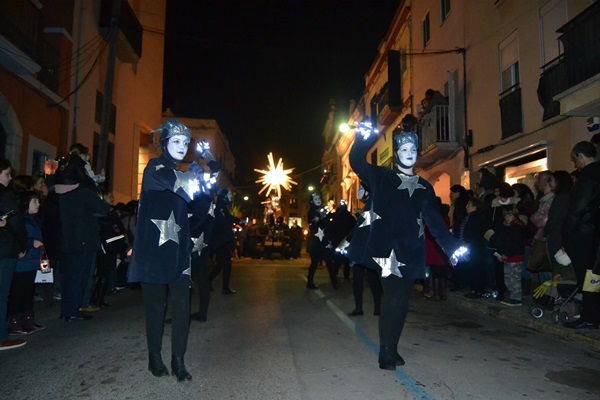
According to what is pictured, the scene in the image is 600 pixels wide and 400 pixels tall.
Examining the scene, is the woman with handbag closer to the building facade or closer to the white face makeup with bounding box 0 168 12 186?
the white face makeup with bounding box 0 168 12 186

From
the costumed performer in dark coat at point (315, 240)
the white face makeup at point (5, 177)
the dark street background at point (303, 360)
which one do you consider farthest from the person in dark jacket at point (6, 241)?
the costumed performer in dark coat at point (315, 240)

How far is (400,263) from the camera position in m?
4.10

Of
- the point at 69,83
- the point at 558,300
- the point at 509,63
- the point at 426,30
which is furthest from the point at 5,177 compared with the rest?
the point at 426,30

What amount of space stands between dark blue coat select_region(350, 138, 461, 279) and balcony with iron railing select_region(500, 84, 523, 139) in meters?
9.23

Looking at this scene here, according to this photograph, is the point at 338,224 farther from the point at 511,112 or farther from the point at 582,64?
the point at 511,112

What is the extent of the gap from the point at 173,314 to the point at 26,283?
9.48 ft

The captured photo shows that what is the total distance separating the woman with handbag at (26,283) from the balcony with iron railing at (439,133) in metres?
13.0

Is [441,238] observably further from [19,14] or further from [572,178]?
[19,14]

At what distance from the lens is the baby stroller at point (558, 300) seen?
5832 mm

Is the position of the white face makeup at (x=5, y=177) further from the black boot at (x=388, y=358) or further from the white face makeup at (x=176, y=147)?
the black boot at (x=388, y=358)

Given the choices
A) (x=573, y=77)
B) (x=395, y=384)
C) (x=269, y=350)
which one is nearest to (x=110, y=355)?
(x=269, y=350)

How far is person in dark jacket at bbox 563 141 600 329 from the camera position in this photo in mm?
5402

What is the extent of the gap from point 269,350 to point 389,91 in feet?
66.5

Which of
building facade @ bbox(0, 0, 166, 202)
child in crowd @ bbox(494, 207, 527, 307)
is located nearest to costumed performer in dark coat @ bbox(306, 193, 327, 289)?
child in crowd @ bbox(494, 207, 527, 307)
